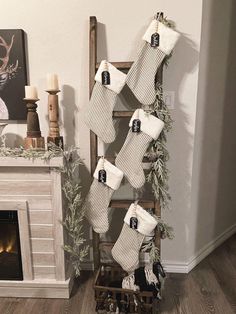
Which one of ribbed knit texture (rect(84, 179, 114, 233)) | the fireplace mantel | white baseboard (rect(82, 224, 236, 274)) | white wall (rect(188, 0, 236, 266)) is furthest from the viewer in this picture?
white baseboard (rect(82, 224, 236, 274))

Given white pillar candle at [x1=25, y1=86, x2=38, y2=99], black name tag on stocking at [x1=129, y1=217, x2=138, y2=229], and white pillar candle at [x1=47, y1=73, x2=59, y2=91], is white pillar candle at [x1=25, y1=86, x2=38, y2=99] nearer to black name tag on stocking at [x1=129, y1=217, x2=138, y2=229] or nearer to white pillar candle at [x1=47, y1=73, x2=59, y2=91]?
white pillar candle at [x1=47, y1=73, x2=59, y2=91]

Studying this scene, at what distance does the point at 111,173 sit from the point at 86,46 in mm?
783

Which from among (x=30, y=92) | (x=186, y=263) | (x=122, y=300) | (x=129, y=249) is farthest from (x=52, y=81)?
(x=186, y=263)

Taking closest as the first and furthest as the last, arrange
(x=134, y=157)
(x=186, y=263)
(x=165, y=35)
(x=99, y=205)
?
(x=165, y=35) < (x=134, y=157) < (x=99, y=205) < (x=186, y=263)

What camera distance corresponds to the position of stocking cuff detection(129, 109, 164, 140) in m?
1.50

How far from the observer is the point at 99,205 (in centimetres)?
166

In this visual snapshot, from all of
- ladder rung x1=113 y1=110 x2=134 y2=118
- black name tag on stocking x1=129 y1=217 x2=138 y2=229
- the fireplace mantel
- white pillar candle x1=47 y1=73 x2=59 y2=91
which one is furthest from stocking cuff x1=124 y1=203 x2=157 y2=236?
white pillar candle x1=47 y1=73 x2=59 y2=91

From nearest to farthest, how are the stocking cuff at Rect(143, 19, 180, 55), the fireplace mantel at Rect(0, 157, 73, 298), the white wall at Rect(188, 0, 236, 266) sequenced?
the stocking cuff at Rect(143, 19, 180, 55) → the fireplace mantel at Rect(0, 157, 73, 298) → the white wall at Rect(188, 0, 236, 266)

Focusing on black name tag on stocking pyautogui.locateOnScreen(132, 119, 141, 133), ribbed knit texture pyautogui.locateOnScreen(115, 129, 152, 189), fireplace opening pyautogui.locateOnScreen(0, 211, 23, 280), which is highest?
black name tag on stocking pyautogui.locateOnScreen(132, 119, 141, 133)

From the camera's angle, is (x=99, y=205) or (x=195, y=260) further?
(x=195, y=260)

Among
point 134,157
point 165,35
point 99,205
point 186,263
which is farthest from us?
point 186,263

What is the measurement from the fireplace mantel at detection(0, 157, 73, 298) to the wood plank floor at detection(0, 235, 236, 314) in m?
0.07

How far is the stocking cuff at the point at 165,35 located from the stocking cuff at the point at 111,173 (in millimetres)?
685

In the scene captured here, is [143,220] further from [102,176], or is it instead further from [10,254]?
[10,254]
